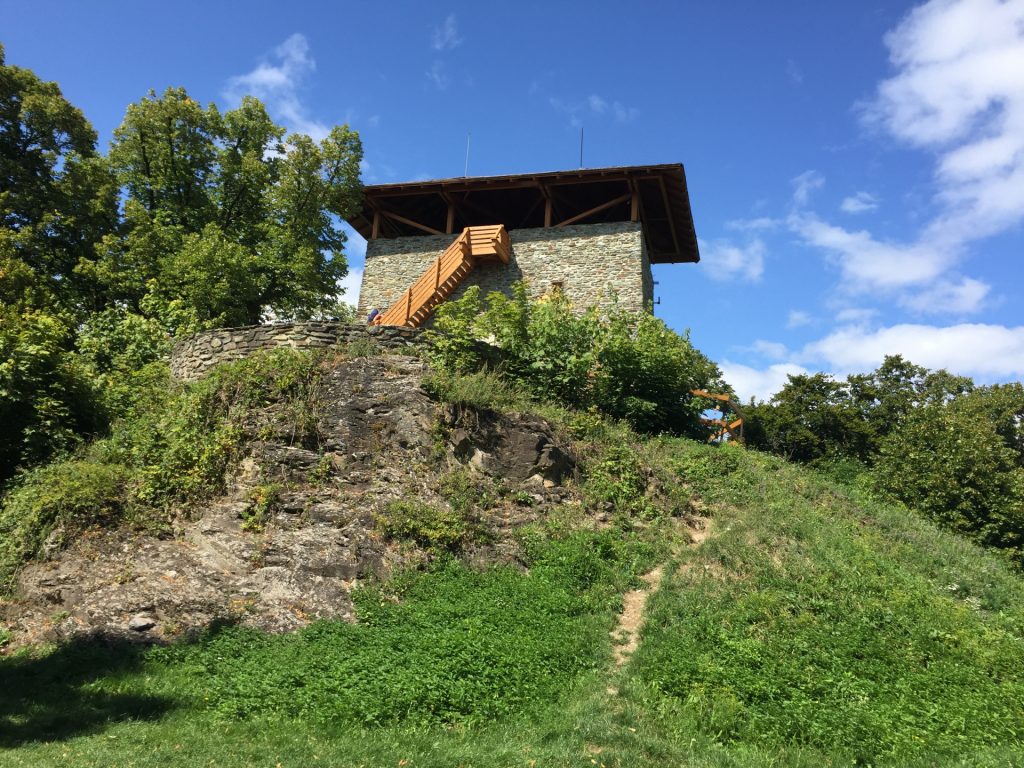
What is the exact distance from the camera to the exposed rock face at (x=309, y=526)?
761cm

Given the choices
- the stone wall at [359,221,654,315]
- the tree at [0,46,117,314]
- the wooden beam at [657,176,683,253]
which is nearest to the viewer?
the tree at [0,46,117,314]

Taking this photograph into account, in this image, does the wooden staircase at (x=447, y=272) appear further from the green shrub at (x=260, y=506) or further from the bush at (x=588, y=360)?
the green shrub at (x=260, y=506)

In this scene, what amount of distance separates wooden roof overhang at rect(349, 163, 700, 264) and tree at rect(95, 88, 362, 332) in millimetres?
2429

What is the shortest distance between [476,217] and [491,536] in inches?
663

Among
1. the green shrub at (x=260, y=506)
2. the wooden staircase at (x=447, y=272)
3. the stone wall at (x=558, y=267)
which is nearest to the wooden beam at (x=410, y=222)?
the stone wall at (x=558, y=267)

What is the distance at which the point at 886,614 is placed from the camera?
754cm

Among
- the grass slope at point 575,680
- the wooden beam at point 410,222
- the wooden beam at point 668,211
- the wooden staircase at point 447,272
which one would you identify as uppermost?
the wooden beam at point 668,211

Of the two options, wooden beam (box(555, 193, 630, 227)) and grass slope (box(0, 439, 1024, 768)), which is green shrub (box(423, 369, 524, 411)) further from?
wooden beam (box(555, 193, 630, 227))

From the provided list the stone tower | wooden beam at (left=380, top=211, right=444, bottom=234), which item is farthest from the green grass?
wooden beam at (left=380, top=211, right=444, bottom=234)

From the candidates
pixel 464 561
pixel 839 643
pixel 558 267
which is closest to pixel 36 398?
pixel 464 561

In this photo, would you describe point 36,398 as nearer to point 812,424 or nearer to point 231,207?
point 231,207

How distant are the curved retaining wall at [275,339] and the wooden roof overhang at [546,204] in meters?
10.7

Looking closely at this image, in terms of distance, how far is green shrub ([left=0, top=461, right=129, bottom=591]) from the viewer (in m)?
8.54

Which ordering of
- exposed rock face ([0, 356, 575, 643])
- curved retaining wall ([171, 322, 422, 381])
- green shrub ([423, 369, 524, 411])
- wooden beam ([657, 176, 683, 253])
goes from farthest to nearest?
wooden beam ([657, 176, 683, 253])
curved retaining wall ([171, 322, 422, 381])
green shrub ([423, 369, 524, 411])
exposed rock face ([0, 356, 575, 643])
